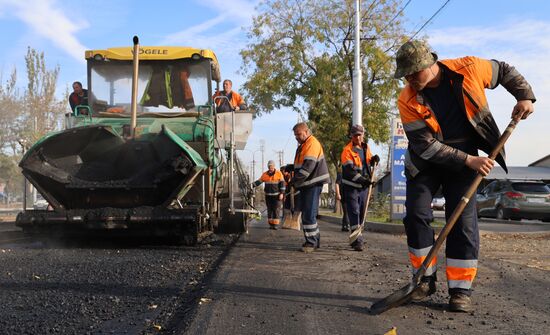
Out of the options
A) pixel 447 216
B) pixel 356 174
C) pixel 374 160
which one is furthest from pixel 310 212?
pixel 447 216

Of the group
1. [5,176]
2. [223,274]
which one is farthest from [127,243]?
[5,176]

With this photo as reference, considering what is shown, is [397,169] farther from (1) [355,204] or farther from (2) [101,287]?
(2) [101,287]

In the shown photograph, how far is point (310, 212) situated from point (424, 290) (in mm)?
3583

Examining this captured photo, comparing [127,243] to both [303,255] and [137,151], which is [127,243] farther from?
[303,255]

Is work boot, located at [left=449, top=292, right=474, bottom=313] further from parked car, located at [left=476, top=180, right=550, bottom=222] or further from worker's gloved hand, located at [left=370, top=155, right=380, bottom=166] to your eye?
parked car, located at [left=476, top=180, right=550, bottom=222]

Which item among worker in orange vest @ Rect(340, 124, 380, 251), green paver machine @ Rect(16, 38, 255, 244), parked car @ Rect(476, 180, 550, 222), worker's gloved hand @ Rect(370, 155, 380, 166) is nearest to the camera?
green paver machine @ Rect(16, 38, 255, 244)

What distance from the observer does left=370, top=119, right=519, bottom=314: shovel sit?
371 centimetres

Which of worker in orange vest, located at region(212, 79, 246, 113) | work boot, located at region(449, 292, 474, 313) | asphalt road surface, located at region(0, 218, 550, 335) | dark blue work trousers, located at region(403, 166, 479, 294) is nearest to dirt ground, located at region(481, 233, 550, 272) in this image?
asphalt road surface, located at region(0, 218, 550, 335)

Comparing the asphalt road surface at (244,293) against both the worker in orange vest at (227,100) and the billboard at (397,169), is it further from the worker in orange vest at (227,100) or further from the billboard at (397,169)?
the billboard at (397,169)

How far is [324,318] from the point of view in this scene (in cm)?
359

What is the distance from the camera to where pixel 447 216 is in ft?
13.7

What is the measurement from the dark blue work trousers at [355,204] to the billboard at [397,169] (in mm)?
4876

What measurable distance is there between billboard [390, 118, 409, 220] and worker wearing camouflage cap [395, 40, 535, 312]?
29.2ft

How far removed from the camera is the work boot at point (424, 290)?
12.7 feet
